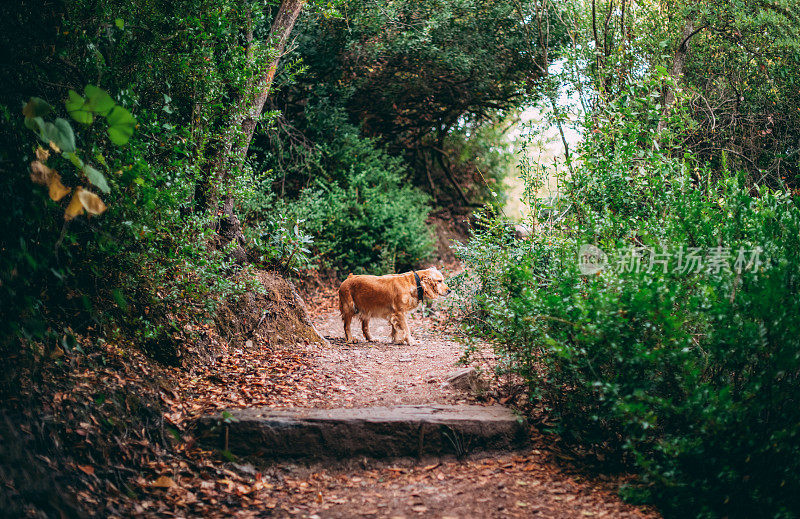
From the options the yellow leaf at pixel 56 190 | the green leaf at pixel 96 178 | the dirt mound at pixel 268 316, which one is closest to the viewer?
the green leaf at pixel 96 178

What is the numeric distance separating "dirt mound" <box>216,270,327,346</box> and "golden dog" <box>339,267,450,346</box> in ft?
2.22

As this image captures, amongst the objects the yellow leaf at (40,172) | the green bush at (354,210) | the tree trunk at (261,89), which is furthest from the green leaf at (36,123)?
the green bush at (354,210)

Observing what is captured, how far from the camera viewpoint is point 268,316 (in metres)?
6.54

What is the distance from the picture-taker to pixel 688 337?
3475mm

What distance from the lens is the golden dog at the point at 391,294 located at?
23.8 feet

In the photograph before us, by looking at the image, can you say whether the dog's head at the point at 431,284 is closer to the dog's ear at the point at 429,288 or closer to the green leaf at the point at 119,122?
the dog's ear at the point at 429,288

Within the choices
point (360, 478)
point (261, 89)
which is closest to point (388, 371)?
point (360, 478)

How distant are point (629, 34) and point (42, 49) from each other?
8.83 meters

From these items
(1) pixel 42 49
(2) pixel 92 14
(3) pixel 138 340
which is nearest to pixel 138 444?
(3) pixel 138 340

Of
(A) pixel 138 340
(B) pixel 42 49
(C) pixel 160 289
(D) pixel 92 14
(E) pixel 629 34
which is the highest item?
(E) pixel 629 34

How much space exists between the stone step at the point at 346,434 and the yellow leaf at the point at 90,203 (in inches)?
88.9

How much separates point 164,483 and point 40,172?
7.61 feet

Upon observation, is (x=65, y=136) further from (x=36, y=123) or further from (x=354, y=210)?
(x=354, y=210)

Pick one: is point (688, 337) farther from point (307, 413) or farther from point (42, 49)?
point (42, 49)
